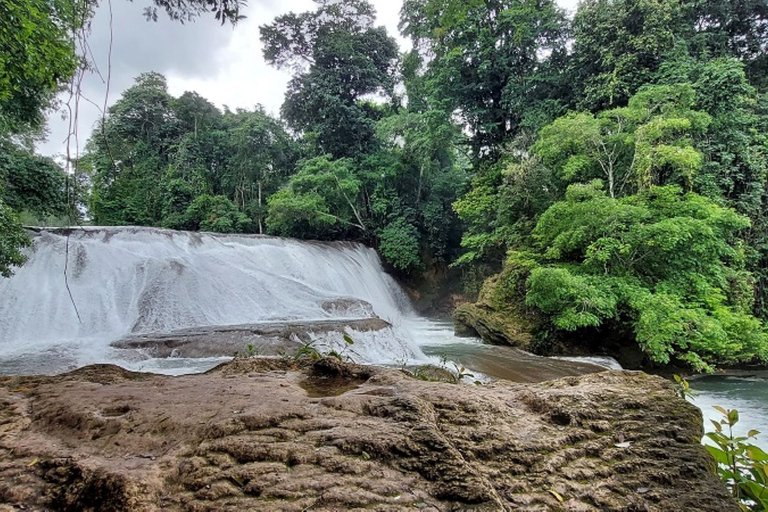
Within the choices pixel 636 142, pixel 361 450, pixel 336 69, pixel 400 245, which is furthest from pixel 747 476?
pixel 336 69

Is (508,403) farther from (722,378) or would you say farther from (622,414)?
(722,378)

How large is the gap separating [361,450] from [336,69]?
55.1 ft

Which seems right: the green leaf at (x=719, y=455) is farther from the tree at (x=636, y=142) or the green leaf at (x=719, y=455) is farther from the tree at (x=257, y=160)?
the tree at (x=257, y=160)

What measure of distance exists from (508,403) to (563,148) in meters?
7.72

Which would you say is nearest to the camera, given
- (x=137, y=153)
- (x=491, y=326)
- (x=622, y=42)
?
(x=491, y=326)

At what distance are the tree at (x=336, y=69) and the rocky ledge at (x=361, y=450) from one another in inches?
592

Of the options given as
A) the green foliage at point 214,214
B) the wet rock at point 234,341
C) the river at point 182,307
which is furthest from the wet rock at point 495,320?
the green foliage at point 214,214

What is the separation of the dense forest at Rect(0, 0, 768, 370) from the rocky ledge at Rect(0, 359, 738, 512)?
177 cm

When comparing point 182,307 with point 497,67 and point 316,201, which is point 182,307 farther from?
point 497,67

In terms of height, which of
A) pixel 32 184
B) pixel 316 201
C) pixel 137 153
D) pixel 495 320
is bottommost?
pixel 495 320

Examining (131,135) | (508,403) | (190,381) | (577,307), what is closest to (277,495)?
(508,403)

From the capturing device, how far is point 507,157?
1095cm

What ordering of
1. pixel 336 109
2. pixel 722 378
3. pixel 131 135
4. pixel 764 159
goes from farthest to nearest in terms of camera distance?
pixel 131 135 < pixel 336 109 < pixel 764 159 < pixel 722 378

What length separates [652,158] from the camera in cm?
659
